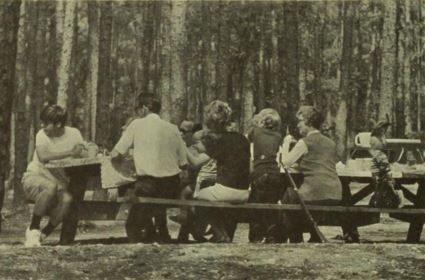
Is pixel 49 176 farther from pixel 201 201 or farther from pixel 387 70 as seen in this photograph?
pixel 387 70

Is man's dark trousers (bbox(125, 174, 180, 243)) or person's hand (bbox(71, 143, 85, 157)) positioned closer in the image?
man's dark trousers (bbox(125, 174, 180, 243))

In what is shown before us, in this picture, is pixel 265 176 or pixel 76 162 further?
pixel 265 176

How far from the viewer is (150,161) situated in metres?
8.97

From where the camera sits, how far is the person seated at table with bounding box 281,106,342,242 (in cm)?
935

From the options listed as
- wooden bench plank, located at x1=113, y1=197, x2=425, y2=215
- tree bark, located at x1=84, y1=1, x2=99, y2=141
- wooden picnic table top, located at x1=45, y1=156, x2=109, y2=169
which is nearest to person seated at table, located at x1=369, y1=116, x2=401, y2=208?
wooden bench plank, located at x1=113, y1=197, x2=425, y2=215

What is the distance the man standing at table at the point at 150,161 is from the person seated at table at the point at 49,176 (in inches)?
27.6

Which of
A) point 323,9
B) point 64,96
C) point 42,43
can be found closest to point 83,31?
point 42,43

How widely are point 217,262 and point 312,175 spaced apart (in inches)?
92.9

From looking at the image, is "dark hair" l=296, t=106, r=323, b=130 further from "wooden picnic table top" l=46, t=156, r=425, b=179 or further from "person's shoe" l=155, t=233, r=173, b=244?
"person's shoe" l=155, t=233, r=173, b=244

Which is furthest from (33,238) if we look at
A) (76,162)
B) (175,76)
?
(175,76)

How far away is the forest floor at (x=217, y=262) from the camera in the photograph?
6.98 m

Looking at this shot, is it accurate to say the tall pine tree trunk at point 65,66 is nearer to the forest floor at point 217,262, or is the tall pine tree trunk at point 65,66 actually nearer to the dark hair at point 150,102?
the dark hair at point 150,102

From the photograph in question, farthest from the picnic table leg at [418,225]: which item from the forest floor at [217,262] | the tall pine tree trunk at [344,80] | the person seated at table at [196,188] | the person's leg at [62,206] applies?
the tall pine tree trunk at [344,80]

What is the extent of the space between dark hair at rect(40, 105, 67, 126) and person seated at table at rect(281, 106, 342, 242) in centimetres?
237
